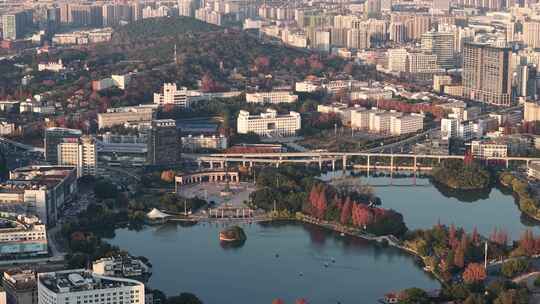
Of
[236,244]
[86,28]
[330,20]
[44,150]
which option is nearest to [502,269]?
[236,244]

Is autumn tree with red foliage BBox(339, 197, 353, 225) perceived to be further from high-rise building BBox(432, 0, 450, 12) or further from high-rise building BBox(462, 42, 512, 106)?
high-rise building BBox(432, 0, 450, 12)

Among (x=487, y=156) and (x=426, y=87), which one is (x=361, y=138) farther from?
(x=426, y=87)

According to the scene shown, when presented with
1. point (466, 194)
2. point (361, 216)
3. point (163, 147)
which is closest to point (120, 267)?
point (361, 216)

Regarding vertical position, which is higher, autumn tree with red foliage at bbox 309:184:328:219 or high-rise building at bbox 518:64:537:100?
high-rise building at bbox 518:64:537:100

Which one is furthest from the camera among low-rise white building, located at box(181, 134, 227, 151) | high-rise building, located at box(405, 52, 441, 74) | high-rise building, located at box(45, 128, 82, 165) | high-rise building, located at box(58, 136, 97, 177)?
high-rise building, located at box(405, 52, 441, 74)

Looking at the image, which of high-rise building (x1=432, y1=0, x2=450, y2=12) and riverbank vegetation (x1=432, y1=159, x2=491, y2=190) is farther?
high-rise building (x1=432, y1=0, x2=450, y2=12)

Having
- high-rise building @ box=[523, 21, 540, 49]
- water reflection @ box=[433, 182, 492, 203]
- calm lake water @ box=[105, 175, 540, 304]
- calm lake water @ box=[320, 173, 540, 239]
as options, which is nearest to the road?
calm lake water @ box=[320, 173, 540, 239]
